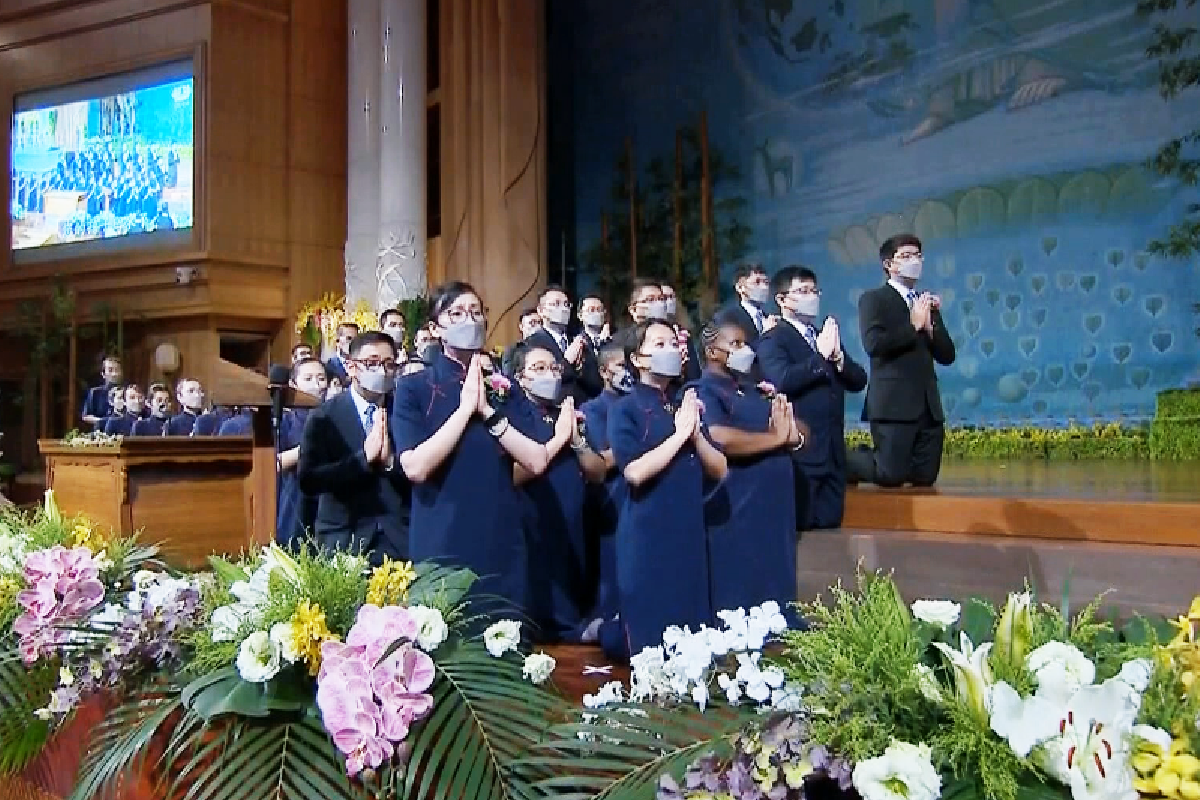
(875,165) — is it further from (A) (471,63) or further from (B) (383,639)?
(B) (383,639)

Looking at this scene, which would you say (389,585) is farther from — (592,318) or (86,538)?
(592,318)

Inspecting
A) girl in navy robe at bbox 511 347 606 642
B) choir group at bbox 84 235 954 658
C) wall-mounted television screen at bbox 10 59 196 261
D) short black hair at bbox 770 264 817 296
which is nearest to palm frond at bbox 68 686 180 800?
choir group at bbox 84 235 954 658

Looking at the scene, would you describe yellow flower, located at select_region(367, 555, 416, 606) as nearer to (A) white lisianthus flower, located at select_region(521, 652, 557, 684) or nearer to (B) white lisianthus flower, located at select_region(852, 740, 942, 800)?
(A) white lisianthus flower, located at select_region(521, 652, 557, 684)

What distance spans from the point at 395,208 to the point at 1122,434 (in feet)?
20.6

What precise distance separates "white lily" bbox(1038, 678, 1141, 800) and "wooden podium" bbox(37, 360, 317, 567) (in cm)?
474

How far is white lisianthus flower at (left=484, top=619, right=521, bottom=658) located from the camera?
4.76 ft

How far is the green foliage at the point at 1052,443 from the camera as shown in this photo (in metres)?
7.80

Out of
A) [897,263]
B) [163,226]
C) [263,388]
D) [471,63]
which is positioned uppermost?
[471,63]

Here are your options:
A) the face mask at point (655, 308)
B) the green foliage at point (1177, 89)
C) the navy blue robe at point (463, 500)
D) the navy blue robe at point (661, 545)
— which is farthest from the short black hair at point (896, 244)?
the green foliage at point (1177, 89)

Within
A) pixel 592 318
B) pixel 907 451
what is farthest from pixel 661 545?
pixel 592 318

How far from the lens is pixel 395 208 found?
33.4ft

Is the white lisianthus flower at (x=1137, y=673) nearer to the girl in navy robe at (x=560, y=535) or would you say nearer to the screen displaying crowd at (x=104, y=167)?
the girl in navy robe at (x=560, y=535)

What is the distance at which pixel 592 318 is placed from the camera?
4.96 meters

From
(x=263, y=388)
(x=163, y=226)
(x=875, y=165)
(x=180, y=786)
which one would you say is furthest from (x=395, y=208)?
(x=180, y=786)
